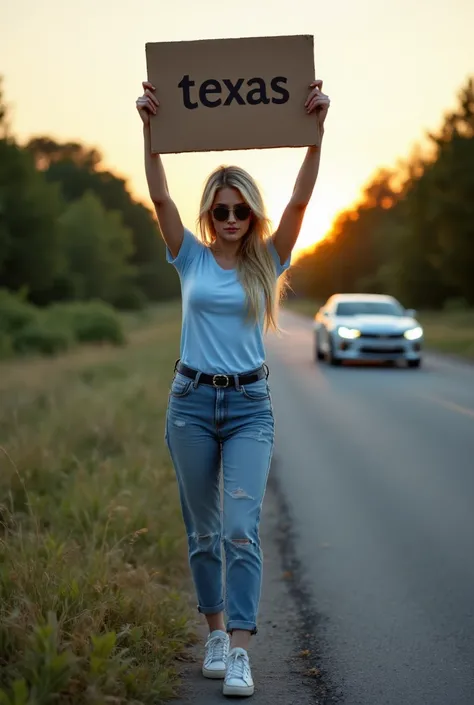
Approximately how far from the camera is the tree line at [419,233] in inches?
1825

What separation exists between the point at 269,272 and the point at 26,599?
1567 mm

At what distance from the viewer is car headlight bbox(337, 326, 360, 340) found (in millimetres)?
21359

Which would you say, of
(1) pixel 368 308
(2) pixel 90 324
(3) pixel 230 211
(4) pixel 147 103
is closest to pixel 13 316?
(2) pixel 90 324

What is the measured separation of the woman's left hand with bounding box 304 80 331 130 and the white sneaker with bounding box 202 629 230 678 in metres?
2.14

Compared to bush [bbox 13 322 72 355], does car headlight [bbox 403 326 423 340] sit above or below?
above

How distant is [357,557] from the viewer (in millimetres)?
6488

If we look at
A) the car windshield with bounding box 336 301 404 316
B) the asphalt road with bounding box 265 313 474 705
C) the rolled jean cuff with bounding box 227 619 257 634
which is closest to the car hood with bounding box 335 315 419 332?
the car windshield with bounding box 336 301 404 316

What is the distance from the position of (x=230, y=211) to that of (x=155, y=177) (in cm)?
33

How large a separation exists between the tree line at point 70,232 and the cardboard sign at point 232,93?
33891mm

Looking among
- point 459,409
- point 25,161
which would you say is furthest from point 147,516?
point 25,161

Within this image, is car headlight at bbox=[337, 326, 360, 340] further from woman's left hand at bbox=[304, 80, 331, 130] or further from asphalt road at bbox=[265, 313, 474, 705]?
woman's left hand at bbox=[304, 80, 331, 130]

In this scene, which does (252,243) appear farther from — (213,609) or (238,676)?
(238,676)

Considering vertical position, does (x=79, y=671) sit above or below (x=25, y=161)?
below

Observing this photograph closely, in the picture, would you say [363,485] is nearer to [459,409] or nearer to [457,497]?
[457,497]
